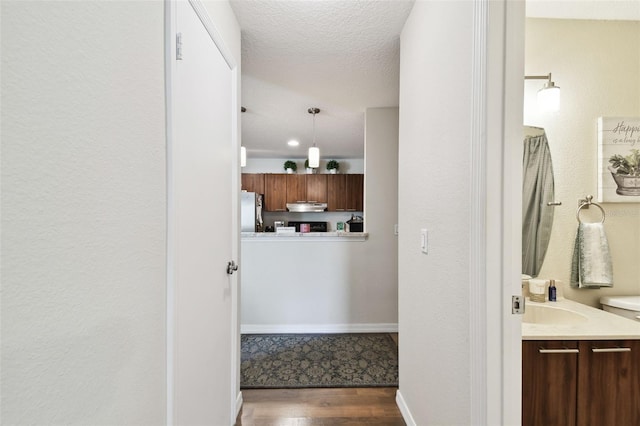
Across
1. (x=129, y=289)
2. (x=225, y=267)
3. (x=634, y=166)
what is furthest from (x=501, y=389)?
(x=634, y=166)

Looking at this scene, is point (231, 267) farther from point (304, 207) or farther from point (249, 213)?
point (304, 207)

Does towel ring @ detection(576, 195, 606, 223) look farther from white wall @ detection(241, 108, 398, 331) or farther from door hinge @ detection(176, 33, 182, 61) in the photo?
door hinge @ detection(176, 33, 182, 61)

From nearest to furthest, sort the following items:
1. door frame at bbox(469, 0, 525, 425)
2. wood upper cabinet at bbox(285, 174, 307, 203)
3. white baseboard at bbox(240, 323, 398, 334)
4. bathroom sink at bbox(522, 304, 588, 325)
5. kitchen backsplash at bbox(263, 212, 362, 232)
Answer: door frame at bbox(469, 0, 525, 425)
bathroom sink at bbox(522, 304, 588, 325)
white baseboard at bbox(240, 323, 398, 334)
wood upper cabinet at bbox(285, 174, 307, 203)
kitchen backsplash at bbox(263, 212, 362, 232)

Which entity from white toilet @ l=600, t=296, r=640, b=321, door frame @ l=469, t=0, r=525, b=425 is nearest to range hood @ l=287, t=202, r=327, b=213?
white toilet @ l=600, t=296, r=640, b=321

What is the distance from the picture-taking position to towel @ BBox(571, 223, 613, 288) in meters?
1.66

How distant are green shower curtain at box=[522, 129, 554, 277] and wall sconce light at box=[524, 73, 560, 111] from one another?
5.4 inches

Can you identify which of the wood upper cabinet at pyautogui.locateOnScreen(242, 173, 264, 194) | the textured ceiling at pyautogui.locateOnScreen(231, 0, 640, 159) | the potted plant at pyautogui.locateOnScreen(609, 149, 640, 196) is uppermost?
the textured ceiling at pyautogui.locateOnScreen(231, 0, 640, 159)

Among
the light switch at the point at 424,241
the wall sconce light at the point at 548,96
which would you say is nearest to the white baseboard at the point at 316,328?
the light switch at the point at 424,241

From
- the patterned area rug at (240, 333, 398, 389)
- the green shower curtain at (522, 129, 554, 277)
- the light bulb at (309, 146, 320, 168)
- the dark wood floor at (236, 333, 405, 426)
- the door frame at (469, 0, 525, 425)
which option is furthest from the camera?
the light bulb at (309, 146, 320, 168)

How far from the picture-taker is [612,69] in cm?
174

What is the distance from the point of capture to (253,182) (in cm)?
586

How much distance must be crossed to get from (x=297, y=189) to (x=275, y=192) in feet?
1.42

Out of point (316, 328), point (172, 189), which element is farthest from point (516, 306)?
point (316, 328)

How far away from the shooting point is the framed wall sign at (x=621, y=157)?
1707 millimetres
